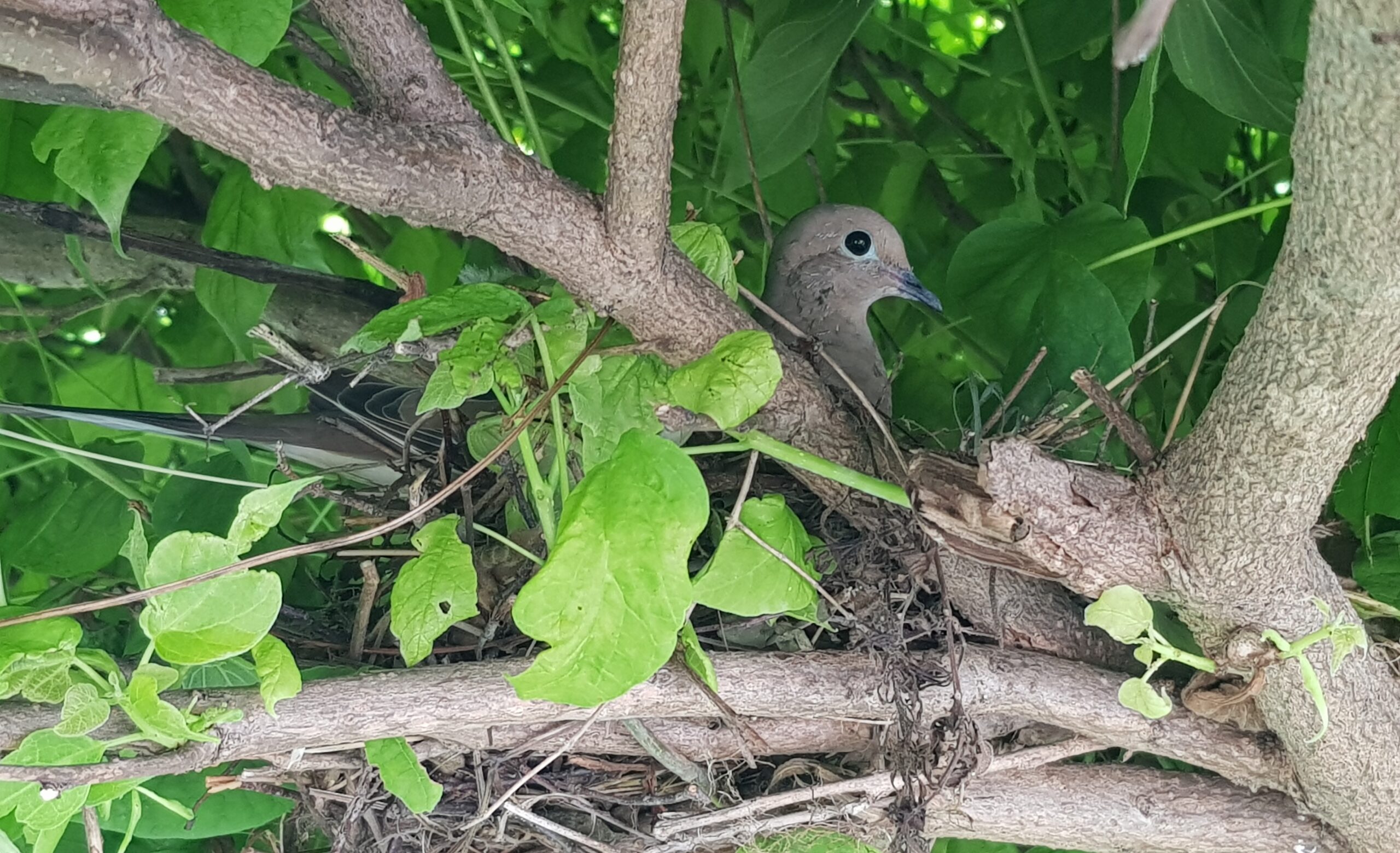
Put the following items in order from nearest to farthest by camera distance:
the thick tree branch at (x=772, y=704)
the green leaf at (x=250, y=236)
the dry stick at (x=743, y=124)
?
the thick tree branch at (x=772, y=704)
the green leaf at (x=250, y=236)
the dry stick at (x=743, y=124)

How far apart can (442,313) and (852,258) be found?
3.04 feet

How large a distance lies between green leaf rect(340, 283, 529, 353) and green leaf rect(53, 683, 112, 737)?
37cm

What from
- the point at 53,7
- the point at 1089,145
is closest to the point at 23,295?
the point at 53,7

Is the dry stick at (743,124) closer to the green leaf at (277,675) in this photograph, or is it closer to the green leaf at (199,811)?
the green leaf at (277,675)

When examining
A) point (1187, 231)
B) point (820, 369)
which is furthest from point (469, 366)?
point (1187, 231)

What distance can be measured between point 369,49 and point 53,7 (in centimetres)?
29

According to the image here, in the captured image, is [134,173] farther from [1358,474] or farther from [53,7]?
[1358,474]

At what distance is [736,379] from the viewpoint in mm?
1090

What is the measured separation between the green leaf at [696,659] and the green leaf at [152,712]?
0.44 metres

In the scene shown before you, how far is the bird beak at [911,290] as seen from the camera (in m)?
1.91

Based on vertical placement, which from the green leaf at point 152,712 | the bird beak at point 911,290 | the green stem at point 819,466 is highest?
the bird beak at point 911,290

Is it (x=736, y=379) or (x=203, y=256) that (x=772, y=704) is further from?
(x=203, y=256)

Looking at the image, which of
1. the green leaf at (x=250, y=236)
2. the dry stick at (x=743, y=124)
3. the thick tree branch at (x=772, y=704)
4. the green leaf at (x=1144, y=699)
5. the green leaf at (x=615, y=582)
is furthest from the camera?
the dry stick at (x=743, y=124)

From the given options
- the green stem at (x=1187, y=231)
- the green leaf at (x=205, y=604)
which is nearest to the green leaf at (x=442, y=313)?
the green leaf at (x=205, y=604)
